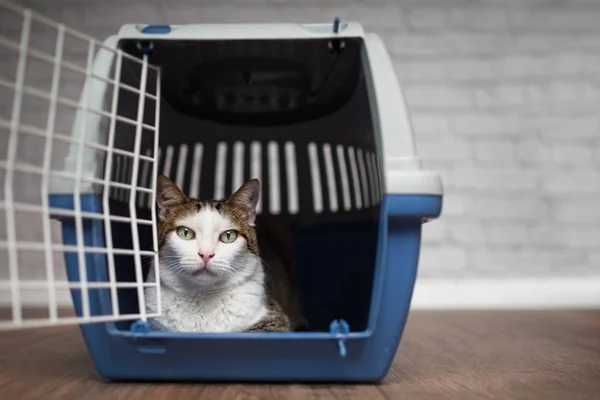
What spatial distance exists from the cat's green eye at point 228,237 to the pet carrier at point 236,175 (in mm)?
137

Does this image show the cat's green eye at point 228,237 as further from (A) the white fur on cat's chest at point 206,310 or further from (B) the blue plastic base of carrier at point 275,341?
(B) the blue plastic base of carrier at point 275,341

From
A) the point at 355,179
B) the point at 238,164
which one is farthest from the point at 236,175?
the point at 355,179

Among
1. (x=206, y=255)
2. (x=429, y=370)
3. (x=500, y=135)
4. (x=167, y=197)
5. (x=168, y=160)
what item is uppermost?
(x=500, y=135)

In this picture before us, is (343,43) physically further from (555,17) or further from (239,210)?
(555,17)

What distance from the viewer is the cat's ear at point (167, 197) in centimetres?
121

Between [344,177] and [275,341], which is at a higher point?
[344,177]

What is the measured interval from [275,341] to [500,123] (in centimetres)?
157

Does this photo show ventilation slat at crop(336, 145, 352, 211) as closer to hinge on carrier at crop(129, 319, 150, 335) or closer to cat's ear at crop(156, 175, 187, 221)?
cat's ear at crop(156, 175, 187, 221)

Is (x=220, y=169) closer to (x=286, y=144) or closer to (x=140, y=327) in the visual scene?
(x=286, y=144)

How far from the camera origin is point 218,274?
1146 millimetres

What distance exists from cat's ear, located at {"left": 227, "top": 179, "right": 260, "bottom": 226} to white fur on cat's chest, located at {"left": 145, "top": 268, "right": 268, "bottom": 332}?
0.18m

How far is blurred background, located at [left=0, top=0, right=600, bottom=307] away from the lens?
2.26 meters

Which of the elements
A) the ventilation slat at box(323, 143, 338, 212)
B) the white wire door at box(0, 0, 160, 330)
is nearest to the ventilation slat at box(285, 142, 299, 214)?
the ventilation slat at box(323, 143, 338, 212)

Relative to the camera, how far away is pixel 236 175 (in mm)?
1965
